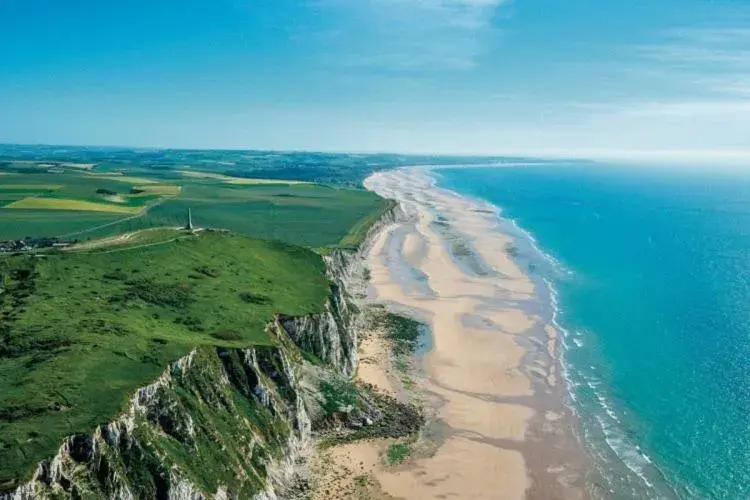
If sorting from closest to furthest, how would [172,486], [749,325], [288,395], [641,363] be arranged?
[172,486] < [288,395] < [641,363] < [749,325]

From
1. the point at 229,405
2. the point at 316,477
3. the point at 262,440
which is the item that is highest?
the point at 229,405

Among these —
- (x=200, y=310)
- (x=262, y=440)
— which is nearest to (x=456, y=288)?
(x=200, y=310)

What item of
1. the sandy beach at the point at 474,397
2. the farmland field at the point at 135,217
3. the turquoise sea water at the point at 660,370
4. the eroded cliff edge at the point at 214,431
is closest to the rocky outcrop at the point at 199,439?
the eroded cliff edge at the point at 214,431

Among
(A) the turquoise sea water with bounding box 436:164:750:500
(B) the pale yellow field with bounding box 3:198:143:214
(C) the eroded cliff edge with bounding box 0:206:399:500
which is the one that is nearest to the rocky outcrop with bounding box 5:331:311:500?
(C) the eroded cliff edge with bounding box 0:206:399:500

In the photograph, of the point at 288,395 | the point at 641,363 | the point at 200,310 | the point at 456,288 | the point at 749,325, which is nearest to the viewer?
the point at 288,395

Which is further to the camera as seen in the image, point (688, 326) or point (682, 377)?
point (688, 326)

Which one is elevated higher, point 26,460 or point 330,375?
point 26,460

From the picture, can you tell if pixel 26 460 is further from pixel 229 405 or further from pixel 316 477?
pixel 316 477

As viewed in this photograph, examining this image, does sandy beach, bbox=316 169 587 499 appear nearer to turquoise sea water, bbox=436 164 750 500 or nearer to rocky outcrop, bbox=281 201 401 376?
rocky outcrop, bbox=281 201 401 376
